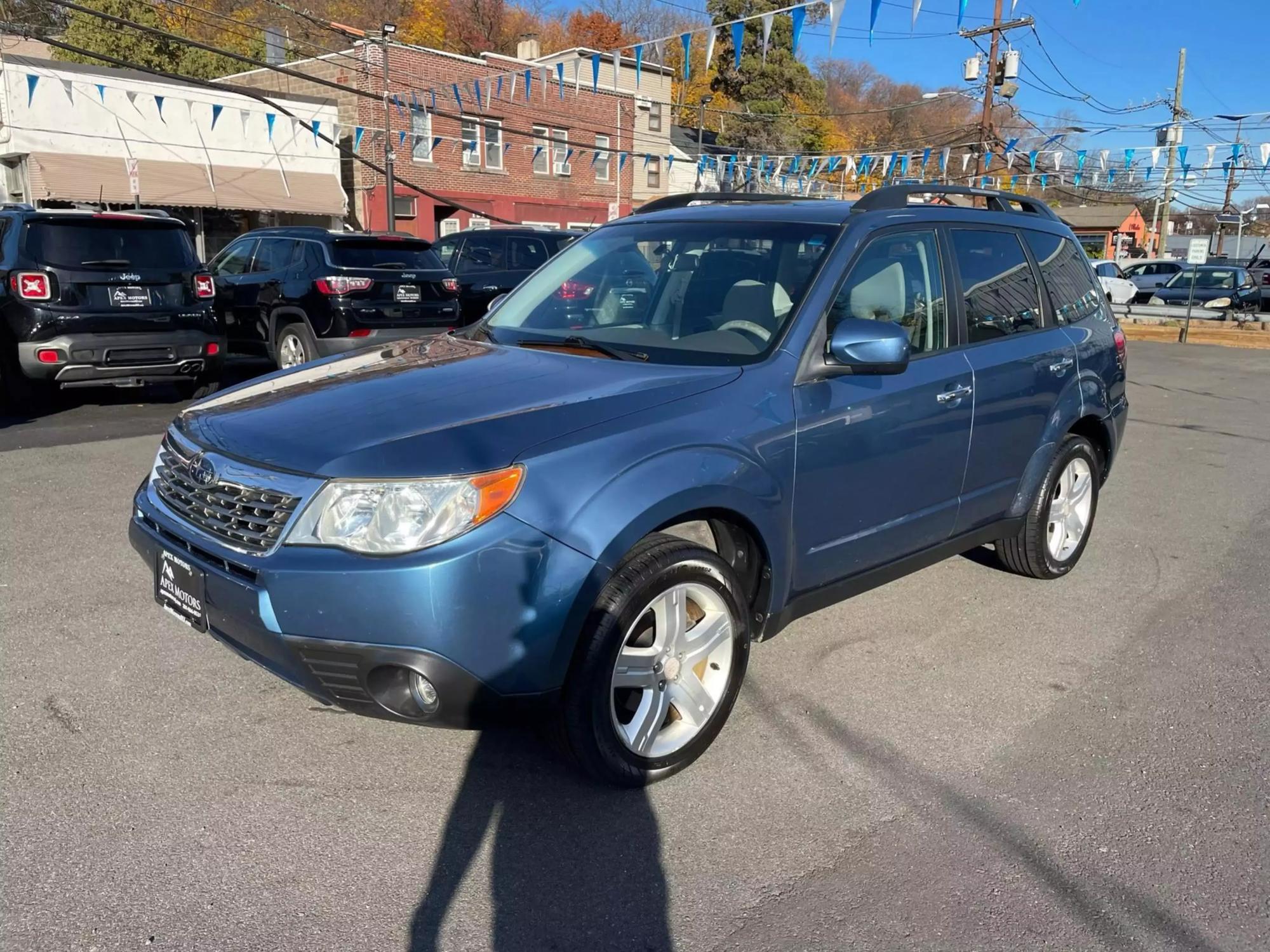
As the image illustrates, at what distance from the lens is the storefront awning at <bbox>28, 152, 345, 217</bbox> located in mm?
22438

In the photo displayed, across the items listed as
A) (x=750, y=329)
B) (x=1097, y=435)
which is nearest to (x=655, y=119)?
(x=1097, y=435)

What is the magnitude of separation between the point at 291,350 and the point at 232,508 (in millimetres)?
8157

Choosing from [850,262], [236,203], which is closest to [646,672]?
[850,262]

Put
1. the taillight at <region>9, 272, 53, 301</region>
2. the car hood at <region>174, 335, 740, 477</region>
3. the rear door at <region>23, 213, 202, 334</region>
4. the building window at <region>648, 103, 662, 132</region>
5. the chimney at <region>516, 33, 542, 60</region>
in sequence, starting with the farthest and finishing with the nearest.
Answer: the building window at <region>648, 103, 662, 132</region>, the chimney at <region>516, 33, 542, 60</region>, the rear door at <region>23, 213, 202, 334</region>, the taillight at <region>9, 272, 53, 301</region>, the car hood at <region>174, 335, 740, 477</region>

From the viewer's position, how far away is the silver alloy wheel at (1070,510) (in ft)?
17.0

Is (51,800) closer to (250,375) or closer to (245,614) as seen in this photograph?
(245,614)

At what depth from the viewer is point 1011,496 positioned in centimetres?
476

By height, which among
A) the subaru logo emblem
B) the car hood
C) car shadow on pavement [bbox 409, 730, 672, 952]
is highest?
the car hood

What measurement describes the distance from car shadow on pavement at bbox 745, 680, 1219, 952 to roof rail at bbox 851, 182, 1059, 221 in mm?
2002

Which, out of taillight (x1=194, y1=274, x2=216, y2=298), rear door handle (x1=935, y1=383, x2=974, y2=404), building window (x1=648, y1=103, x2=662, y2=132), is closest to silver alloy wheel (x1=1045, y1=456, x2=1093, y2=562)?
rear door handle (x1=935, y1=383, x2=974, y2=404)

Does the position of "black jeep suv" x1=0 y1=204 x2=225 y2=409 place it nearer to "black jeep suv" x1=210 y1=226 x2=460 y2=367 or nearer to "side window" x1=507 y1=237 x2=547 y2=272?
"black jeep suv" x1=210 y1=226 x2=460 y2=367

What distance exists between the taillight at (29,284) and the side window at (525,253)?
262 inches

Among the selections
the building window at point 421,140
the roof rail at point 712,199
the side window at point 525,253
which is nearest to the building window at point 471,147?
the building window at point 421,140

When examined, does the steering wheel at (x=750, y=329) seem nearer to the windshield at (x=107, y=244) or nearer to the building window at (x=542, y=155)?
the windshield at (x=107, y=244)
